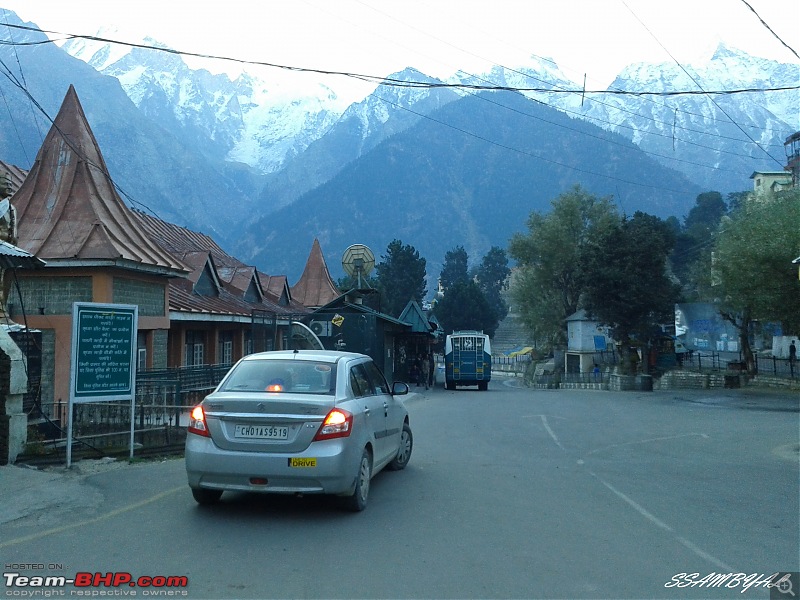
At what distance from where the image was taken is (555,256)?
55.4 metres

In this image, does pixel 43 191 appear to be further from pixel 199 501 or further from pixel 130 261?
pixel 199 501

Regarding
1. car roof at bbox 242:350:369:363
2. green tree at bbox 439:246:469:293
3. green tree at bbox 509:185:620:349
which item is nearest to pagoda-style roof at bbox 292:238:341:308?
green tree at bbox 509:185:620:349

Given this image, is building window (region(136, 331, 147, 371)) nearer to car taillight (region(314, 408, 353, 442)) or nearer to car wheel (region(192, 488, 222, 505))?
car wheel (region(192, 488, 222, 505))

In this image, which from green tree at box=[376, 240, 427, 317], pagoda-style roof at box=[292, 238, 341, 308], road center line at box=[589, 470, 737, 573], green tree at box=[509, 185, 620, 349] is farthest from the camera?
green tree at box=[376, 240, 427, 317]

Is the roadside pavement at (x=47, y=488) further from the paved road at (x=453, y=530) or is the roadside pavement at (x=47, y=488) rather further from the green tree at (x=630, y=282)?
the green tree at (x=630, y=282)

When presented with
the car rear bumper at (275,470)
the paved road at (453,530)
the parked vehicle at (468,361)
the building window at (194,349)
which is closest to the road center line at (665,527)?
the paved road at (453,530)

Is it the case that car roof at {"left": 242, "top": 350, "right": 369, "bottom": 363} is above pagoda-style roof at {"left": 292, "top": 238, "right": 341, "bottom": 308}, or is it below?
below

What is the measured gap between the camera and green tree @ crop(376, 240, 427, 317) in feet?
278

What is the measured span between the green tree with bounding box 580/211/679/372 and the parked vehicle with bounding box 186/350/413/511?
110 ft

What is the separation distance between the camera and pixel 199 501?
752cm

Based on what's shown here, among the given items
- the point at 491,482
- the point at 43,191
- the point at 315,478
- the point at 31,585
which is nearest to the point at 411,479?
the point at 491,482

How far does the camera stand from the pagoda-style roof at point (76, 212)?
16641 mm

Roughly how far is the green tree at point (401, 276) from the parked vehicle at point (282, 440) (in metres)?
76.0

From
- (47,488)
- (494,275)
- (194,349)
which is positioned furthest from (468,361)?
(494,275)
